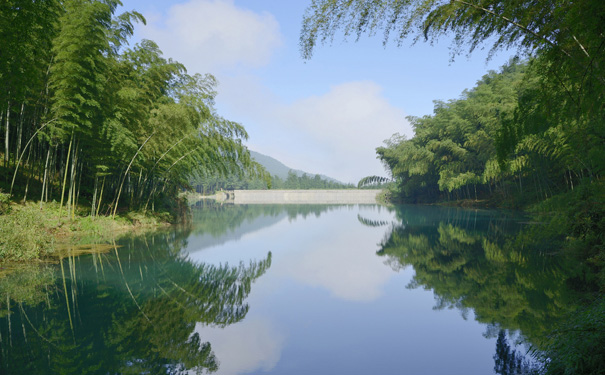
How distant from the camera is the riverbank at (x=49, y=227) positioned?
6.62 m

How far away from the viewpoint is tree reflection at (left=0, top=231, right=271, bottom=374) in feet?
9.98

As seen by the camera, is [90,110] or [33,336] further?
[90,110]

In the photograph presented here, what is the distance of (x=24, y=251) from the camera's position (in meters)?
6.79

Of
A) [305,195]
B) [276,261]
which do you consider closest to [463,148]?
[276,261]

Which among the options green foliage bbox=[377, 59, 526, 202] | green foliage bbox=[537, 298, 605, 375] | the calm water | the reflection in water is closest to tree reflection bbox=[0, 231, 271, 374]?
the calm water

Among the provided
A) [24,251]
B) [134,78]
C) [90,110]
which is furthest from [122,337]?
[134,78]

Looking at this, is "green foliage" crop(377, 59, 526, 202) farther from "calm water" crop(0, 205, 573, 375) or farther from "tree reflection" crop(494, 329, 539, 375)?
"tree reflection" crop(494, 329, 539, 375)

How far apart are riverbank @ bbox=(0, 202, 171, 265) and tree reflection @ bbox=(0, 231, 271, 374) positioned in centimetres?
71

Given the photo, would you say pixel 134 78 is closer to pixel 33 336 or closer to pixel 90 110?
pixel 90 110

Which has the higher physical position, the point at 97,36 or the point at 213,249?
the point at 97,36

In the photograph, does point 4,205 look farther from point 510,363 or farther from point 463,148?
point 463,148

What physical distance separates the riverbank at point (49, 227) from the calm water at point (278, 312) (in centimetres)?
70

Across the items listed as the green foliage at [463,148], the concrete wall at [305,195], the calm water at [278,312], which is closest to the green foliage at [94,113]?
the calm water at [278,312]

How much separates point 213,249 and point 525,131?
725cm
